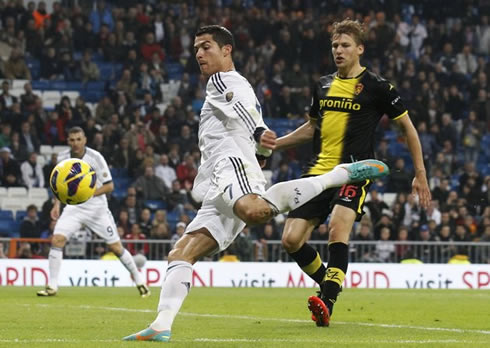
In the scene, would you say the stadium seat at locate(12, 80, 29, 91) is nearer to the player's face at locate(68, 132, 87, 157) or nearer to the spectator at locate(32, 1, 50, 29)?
the spectator at locate(32, 1, 50, 29)

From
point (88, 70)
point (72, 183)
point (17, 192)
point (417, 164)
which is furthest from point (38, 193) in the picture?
point (417, 164)

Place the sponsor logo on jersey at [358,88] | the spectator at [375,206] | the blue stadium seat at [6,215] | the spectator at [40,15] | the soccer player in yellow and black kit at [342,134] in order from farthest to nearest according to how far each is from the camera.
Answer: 1. the spectator at [40,15]
2. the blue stadium seat at [6,215]
3. the spectator at [375,206]
4. the sponsor logo on jersey at [358,88]
5. the soccer player in yellow and black kit at [342,134]

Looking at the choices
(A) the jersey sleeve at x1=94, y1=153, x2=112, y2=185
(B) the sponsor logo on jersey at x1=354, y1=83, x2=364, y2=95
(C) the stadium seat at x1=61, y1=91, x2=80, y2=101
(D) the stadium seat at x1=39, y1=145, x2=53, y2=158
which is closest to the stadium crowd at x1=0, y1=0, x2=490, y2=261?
(D) the stadium seat at x1=39, y1=145, x2=53, y2=158

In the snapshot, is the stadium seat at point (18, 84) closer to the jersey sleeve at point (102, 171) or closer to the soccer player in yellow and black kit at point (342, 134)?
the jersey sleeve at point (102, 171)

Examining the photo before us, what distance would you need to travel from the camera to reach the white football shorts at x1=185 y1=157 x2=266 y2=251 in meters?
7.61

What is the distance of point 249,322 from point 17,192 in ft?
49.5

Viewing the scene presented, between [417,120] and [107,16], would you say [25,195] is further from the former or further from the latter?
[417,120]

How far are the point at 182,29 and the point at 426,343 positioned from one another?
23.2m

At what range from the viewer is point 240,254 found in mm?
22641

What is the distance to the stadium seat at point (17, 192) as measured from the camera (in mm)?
24188

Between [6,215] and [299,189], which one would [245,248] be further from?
[299,189]

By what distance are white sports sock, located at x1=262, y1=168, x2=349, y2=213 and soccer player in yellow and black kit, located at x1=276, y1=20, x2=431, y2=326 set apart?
124cm

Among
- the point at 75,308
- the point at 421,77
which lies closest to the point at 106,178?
the point at 75,308

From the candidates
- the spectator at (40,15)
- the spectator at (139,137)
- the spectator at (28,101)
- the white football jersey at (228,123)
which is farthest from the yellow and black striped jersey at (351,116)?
the spectator at (40,15)
